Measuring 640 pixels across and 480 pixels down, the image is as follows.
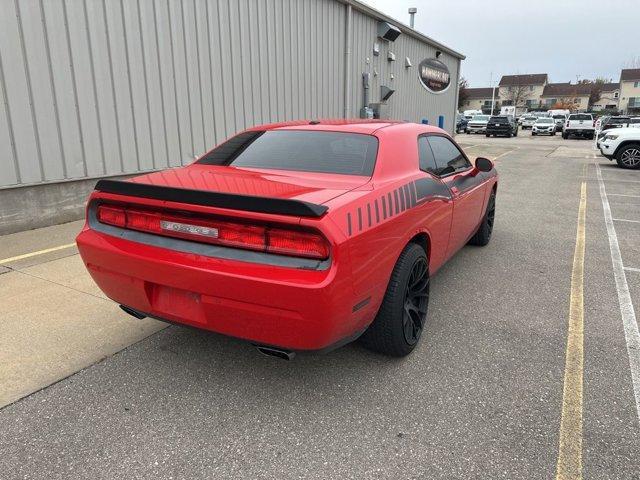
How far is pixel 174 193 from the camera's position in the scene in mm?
2461

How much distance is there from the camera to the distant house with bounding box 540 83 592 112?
92.7 metres

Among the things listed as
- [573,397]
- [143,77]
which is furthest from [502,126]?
[573,397]

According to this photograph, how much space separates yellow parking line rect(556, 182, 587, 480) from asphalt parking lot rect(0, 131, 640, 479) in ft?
0.03

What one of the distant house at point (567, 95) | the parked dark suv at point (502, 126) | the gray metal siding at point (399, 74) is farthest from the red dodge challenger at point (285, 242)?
the distant house at point (567, 95)

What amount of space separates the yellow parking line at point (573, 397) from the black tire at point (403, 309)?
0.94 meters

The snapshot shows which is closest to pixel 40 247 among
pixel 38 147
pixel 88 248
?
pixel 38 147

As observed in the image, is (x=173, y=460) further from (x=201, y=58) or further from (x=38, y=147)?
(x=201, y=58)

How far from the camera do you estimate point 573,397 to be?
2.67 metres

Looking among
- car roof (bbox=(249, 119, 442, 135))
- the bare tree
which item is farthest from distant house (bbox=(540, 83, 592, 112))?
car roof (bbox=(249, 119, 442, 135))

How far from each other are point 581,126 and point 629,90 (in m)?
72.1

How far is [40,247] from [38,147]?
142 cm

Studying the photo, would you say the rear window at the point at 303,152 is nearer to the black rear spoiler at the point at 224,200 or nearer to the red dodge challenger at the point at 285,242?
the red dodge challenger at the point at 285,242

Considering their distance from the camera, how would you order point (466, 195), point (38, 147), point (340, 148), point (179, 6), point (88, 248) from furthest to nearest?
point (179, 6) < point (38, 147) < point (466, 195) < point (340, 148) < point (88, 248)

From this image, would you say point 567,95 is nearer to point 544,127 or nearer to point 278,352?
point 544,127
